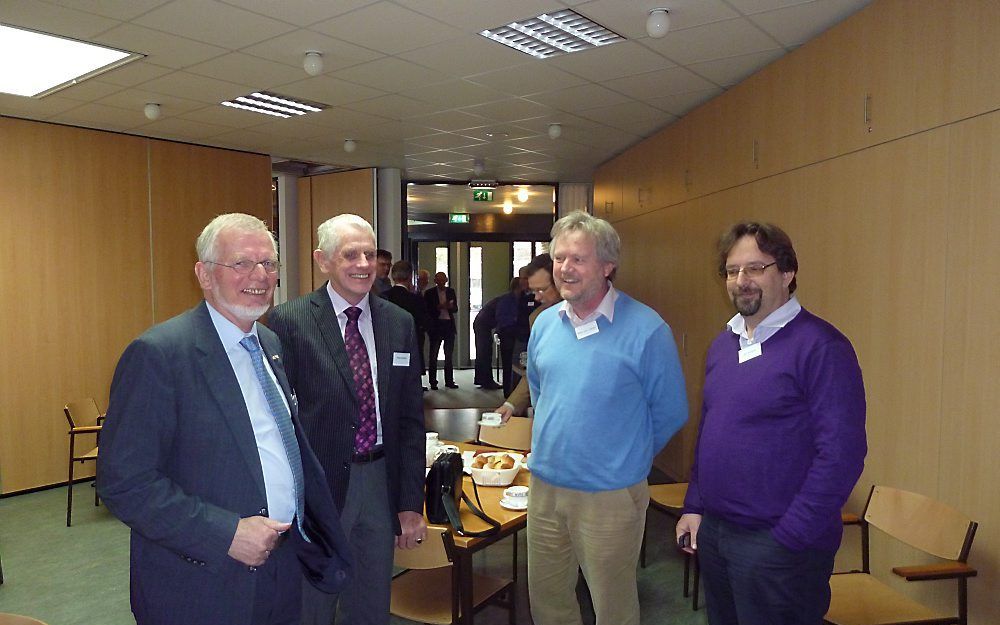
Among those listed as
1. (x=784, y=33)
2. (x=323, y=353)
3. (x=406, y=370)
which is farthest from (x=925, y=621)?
(x=784, y=33)

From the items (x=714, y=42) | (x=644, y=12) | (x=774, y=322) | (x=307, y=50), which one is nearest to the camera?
(x=774, y=322)

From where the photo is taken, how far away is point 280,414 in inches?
65.7

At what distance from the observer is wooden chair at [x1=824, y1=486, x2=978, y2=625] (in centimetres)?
228

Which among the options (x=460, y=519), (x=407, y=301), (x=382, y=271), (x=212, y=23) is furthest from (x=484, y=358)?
(x=460, y=519)

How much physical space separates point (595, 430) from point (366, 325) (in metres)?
0.90

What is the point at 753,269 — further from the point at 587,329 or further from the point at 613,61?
the point at 613,61

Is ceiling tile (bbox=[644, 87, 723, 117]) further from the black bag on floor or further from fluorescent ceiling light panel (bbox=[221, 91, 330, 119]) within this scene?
the black bag on floor

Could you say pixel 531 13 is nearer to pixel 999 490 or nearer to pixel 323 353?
pixel 323 353

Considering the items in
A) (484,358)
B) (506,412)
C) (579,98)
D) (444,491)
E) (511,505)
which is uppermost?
(579,98)

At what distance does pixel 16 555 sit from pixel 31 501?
138 centimetres

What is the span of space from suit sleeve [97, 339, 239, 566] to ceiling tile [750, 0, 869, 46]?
3.46m

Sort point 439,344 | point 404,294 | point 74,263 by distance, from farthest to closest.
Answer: point 439,344 → point 404,294 → point 74,263

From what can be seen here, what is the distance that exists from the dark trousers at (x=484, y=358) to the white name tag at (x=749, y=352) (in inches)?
318

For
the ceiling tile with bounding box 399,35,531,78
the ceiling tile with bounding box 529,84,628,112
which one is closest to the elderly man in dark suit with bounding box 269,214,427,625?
the ceiling tile with bounding box 399,35,531,78
